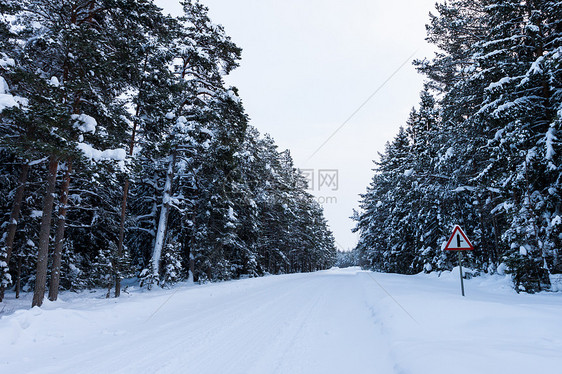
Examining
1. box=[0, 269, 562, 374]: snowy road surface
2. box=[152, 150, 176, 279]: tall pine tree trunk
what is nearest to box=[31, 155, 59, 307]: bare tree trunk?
Result: box=[0, 269, 562, 374]: snowy road surface

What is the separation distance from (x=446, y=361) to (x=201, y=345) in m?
3.95

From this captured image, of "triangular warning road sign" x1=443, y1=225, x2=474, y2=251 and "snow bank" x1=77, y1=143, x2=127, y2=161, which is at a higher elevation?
"snow bank" x1=77, y1=143, x2=127, y2=161

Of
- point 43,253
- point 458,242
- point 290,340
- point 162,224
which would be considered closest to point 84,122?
point 43,253

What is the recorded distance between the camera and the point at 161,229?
1619 centimetres

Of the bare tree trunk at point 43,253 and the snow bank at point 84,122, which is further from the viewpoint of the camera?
the snow bank at point 84,122

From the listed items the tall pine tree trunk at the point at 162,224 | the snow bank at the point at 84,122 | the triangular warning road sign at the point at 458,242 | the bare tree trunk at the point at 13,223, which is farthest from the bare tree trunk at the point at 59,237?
the triangular warning road sign at the point at 458,242

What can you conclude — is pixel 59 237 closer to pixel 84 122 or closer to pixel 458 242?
pixel 84 122

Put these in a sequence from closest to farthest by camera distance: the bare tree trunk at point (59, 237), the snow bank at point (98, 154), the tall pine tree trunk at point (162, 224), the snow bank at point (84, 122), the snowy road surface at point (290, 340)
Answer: the snowy road surface at point (290, 340), the snow bank at point (98, 154), the snow bank at point (84, 122), the bare tree trunk at point (59, 237), the tall pine tree trunk at point (162, 224)

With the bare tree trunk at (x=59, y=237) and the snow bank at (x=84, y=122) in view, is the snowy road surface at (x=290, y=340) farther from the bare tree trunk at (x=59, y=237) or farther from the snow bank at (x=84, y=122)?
the snow bank at (x=84, y=122)

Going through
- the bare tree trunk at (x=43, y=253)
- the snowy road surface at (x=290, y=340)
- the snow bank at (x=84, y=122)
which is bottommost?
the snowy road surface at (x=290, y=340)

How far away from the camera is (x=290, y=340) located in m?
5.65

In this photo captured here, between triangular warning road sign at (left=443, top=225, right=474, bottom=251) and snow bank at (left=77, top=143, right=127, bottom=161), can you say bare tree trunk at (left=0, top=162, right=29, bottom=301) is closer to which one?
snow bank at (left=77, top=143, right=127, bottom=161)

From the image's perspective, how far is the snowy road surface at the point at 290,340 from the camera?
163 inches

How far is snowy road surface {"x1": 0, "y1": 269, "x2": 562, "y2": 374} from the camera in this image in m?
4.15
